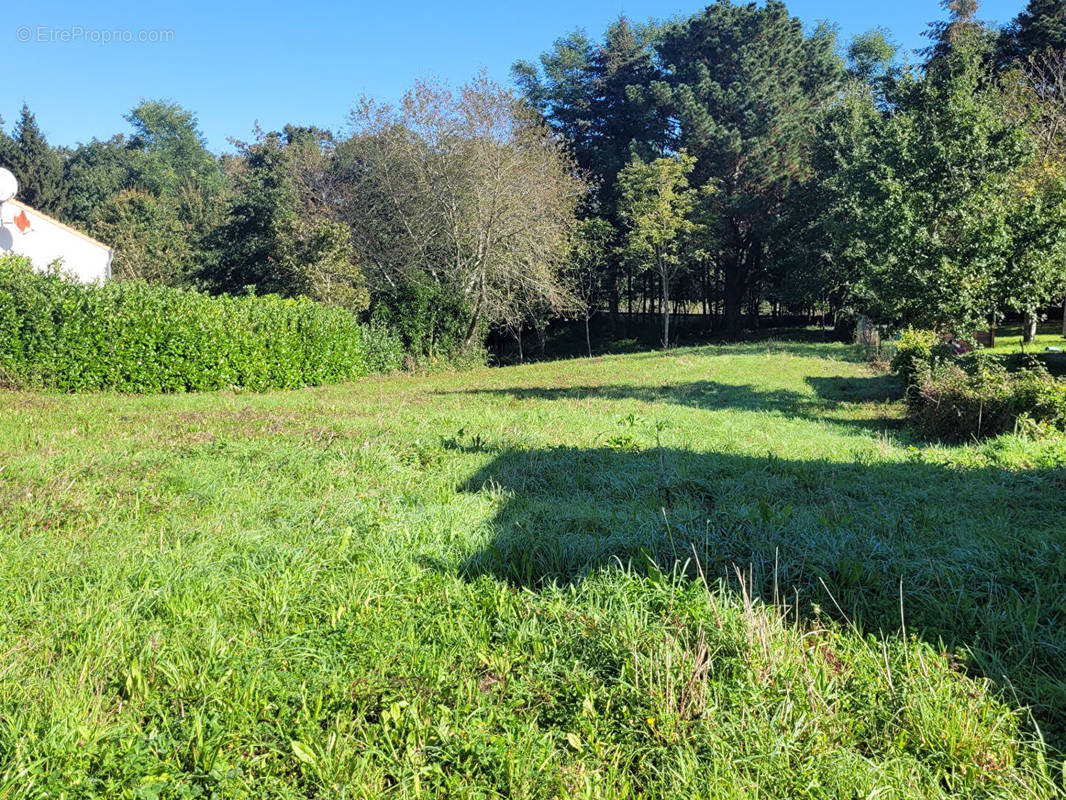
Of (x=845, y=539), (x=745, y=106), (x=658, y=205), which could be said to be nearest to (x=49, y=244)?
(x=658, y=205)

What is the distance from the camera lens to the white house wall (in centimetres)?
1886

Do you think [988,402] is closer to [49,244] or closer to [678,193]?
[49,244]

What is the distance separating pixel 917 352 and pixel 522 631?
12.2 m

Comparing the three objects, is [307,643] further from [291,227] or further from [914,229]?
[291,227]

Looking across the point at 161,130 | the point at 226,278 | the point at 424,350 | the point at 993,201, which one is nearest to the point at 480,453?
the point at 993,201

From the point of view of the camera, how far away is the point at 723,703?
2531 mm

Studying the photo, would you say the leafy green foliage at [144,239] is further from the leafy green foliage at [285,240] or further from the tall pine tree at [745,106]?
the tall pine tree at [745,106]

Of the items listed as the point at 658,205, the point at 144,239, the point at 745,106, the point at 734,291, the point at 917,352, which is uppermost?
the point at 745,106

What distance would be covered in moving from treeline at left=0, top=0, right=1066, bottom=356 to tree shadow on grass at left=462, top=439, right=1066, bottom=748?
7.64 m

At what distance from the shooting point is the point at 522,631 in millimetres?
2953

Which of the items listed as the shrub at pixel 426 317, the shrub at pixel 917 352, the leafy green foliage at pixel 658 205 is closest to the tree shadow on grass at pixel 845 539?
the shrub at pixel 917 352

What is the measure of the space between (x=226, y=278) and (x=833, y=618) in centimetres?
3144

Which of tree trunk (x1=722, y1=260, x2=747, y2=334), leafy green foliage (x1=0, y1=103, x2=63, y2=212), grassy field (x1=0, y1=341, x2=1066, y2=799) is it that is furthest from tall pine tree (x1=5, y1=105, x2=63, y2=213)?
grassy field (x1=0, y1=341, x2=1066, y2=799)

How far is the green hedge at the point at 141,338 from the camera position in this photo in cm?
1142
